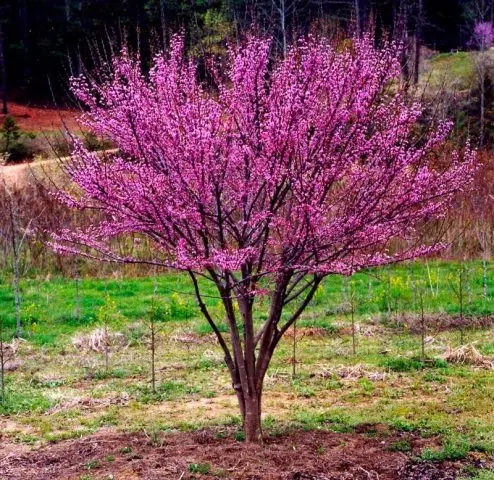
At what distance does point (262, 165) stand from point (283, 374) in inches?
160

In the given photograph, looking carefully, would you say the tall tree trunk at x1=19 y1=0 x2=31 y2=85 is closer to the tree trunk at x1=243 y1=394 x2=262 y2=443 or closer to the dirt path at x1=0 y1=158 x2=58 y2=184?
the dirt path at x1=0 y1=158 x2=58 y2=184

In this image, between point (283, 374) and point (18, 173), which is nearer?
point (283, 374)

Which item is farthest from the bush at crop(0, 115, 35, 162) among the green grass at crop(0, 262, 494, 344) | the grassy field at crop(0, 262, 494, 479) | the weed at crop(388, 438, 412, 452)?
the weed at crop(388, 438, 412, 452)

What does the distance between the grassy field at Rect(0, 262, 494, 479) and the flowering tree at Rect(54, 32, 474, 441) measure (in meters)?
0.91

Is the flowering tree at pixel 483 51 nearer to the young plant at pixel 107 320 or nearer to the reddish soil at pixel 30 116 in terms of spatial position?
the reddish soil at pixel 30 116

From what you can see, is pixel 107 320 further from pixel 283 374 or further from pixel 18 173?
pixel 18 173

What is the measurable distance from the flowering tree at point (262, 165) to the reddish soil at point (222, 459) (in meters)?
1.24

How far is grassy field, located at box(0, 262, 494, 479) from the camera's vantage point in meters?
7.25

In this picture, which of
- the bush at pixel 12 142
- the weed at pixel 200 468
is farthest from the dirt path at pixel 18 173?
the weed at pixel 200 468

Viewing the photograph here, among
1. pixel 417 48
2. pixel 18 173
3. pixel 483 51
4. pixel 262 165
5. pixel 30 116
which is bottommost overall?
pixel 30 116

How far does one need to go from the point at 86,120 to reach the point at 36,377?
13.7 feet

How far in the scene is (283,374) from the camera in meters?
9.12

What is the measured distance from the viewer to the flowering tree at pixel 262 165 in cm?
553

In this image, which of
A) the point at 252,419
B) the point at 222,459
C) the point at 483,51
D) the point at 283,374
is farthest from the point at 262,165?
the point at 483,51
